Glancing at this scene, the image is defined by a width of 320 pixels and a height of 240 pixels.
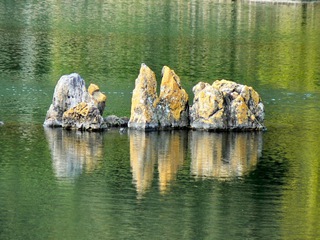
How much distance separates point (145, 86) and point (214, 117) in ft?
11.5

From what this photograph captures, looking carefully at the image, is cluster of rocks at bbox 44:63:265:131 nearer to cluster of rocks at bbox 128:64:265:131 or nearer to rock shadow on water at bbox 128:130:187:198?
cluster of rocks at bbox 128:64:265:131

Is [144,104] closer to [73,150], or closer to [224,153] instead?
[224,153]

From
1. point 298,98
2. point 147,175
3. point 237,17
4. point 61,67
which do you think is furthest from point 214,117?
point 237,17

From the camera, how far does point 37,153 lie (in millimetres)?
42906

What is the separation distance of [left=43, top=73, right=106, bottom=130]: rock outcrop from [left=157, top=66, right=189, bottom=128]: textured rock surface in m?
2.81

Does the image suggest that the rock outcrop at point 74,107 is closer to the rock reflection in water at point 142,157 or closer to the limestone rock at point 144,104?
the limestone rock at point 144,104

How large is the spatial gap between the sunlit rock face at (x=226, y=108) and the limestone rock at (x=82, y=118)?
14.9ft

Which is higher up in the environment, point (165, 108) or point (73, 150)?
point (165, 108)

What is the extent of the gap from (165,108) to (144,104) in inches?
45.7

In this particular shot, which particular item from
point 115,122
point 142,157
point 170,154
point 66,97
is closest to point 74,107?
point 66,97

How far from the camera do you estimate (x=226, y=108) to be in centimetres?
4825

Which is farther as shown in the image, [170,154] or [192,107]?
[192,107]

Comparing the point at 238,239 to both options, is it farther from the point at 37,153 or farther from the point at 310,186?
the point at 37,153

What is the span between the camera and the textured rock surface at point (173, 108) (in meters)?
48.2
